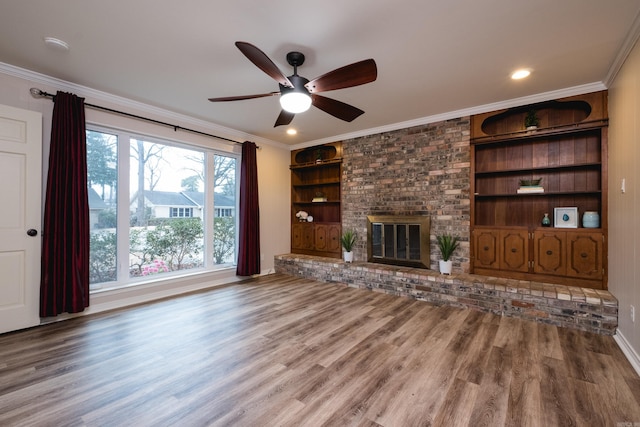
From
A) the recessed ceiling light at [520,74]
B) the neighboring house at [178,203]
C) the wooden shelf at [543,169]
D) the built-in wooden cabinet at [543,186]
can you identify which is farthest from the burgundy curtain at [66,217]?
the wooden shelf at [543,169]

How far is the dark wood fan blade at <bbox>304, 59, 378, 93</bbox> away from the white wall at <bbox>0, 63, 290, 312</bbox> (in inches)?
107

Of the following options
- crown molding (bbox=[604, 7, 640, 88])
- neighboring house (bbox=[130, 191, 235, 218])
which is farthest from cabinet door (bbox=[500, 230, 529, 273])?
neighboring house (bbox=[130, 191, 235, 218])

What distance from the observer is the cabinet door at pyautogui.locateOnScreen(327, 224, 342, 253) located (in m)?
5.45

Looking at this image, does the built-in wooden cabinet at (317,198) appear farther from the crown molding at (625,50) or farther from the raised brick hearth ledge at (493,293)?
the crown molding at (625,50)

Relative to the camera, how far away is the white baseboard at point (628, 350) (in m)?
2.15

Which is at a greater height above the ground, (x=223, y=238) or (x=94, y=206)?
(x=94, y=206)

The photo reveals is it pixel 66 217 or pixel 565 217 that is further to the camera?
pixel 565 217

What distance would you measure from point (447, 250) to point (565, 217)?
1.42 meters

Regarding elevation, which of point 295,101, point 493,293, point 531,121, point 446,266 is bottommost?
point 493,293

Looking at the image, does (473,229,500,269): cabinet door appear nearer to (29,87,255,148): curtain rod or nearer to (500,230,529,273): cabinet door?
(500,230,529,273): cabinet door

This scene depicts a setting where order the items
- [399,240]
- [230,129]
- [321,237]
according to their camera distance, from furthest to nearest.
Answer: [321,237]
[230,129]
[399,240]

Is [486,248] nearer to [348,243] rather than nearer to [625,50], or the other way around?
[348,243]

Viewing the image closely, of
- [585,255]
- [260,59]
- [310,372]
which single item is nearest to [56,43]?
[260,59]

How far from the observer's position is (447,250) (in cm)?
396
